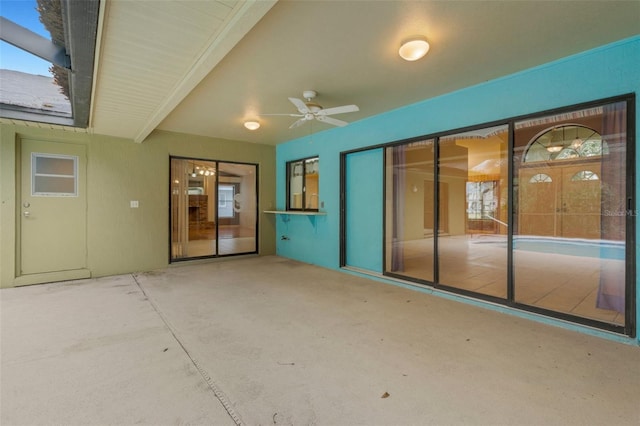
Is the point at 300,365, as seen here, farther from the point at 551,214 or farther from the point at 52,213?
the point at 52,213

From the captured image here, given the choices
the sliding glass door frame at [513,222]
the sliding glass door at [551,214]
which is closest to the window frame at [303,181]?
the sliding glass door frame at [513,222]

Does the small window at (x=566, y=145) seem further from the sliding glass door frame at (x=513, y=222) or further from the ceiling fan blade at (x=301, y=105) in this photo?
the ceiling fan blade at (x=301, y=105)

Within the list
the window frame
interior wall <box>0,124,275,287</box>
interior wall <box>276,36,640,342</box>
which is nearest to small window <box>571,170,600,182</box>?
interior wall <box>276,36,640,342</box>

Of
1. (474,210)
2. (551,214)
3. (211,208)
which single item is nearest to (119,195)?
(211,208)

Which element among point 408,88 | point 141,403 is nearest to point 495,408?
point 141,403

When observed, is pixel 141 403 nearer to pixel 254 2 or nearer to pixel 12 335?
pixel 12 335

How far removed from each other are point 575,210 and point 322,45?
3.35 m

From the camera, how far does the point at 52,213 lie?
16.3ft

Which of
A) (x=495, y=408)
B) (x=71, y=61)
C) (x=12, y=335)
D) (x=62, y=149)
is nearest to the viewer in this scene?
(x=495, y=408)

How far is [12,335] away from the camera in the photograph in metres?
2.86

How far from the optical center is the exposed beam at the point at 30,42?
2.40 m

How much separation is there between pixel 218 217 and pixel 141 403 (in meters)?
5.09

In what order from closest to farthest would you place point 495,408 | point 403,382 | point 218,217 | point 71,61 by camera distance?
point 495,408 → point 403,382 → point 71,61 → point 218,217

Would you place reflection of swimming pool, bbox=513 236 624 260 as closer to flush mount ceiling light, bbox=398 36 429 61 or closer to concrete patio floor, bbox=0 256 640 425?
concrete patio floor, bbox=0 256 640 425
